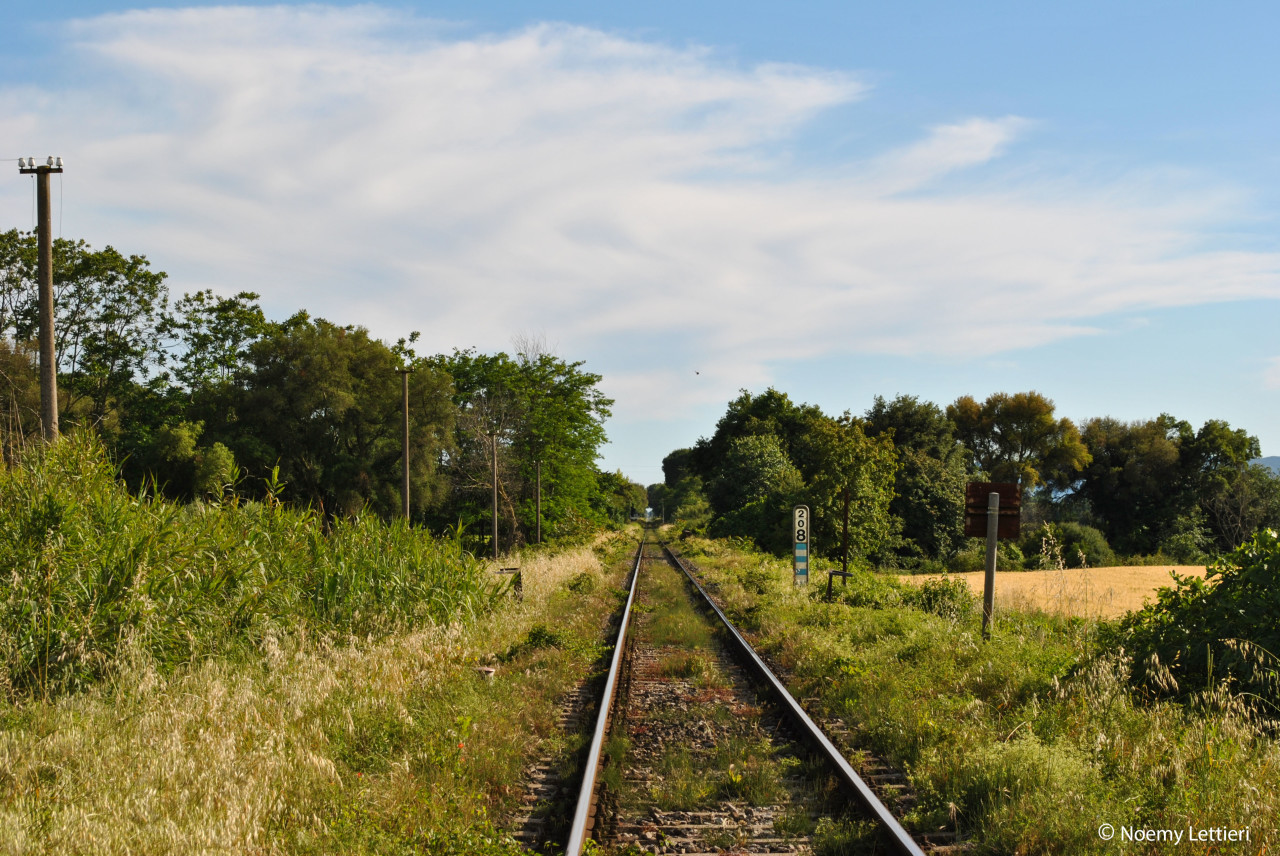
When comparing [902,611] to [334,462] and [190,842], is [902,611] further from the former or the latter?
[334,462]

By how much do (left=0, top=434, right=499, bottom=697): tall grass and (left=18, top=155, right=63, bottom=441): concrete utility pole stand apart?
1.58m

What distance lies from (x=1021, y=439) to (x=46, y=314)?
215 ft

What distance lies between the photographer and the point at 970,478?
48.4 metres

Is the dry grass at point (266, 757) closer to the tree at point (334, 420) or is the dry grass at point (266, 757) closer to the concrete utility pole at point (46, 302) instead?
the concrete utility pole at point (46, 302)

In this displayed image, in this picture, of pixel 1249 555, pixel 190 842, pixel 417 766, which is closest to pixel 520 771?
pixel 417 766

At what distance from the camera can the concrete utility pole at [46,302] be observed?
1002 centimetres

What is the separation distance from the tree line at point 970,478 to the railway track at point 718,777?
21.1m

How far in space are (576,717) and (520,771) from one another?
1606 mm

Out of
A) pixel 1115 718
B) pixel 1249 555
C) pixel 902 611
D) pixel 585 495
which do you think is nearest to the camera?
pixel 1115 718

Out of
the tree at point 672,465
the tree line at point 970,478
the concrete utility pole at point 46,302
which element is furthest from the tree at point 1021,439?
the tree at point 672,465

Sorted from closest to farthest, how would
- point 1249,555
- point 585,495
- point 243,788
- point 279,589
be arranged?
point 243,788 < point 1249,555 < point 279,589 < point 585,495

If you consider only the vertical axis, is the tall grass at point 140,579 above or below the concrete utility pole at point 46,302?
below

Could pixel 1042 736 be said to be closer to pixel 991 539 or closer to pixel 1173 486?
pixel 991 539

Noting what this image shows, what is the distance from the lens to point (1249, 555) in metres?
6.83
